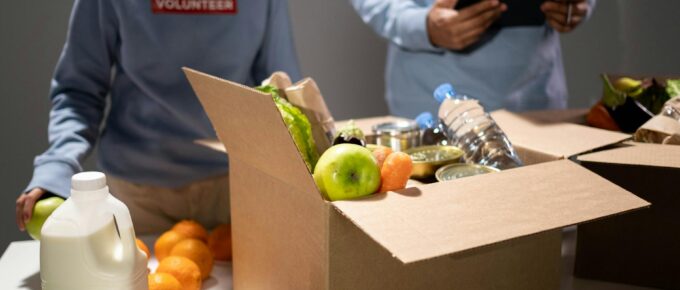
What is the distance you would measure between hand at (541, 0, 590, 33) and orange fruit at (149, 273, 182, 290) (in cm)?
134

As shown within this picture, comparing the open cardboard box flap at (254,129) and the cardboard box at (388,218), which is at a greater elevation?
the open cardboard box flap at (254,129)

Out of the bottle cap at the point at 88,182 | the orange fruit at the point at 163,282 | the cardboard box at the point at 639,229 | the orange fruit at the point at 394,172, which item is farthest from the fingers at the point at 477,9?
the bottle cap at the point at 88,182

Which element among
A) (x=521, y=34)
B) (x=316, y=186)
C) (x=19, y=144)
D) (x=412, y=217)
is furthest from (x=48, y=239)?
(x=19, y=144)

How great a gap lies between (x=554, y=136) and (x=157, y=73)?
891 millimetres

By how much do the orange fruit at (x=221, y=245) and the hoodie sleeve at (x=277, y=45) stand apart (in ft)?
1.61

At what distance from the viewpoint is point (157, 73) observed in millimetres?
1575

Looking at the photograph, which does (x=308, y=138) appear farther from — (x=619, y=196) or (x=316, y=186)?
(x=619, y=196)

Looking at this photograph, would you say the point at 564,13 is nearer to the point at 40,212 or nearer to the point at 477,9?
the point at 477,9

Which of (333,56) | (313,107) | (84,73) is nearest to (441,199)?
(313,107)

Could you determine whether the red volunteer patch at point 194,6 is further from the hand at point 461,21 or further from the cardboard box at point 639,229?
the cardboard box at point 639,229

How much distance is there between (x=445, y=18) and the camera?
1.95 metres

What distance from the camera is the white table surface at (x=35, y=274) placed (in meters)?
1.19

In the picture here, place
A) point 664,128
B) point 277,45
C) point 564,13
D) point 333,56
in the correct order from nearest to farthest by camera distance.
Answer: point 664,128 < point 277,45 < point 564,13 < point 333,56

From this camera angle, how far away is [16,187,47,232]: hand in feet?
3.90
